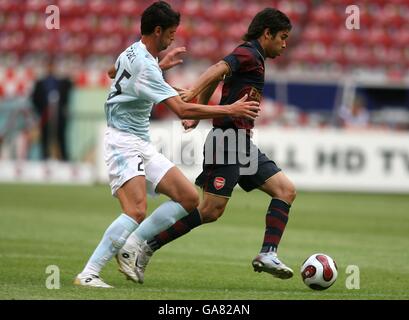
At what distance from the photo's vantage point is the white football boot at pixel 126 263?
26.5 feet

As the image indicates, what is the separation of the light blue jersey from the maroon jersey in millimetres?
805

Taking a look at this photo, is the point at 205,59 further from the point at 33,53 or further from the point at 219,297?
the point at 219,297

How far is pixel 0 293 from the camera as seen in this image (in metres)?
7.44

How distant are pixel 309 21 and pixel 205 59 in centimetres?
309

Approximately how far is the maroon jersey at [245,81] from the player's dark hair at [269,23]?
12cm

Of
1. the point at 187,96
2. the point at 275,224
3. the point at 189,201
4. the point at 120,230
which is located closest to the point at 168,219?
the point at 189,201

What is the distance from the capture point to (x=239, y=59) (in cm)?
855

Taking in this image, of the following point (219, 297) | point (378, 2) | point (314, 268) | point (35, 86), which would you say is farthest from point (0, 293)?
point (378, 2)

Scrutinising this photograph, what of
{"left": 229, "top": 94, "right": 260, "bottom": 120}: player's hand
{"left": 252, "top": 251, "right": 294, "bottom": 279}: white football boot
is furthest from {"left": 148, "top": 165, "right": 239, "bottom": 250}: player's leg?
{"left": 229, "top": 94, "right": 260, "bottom": 120}: player's hand

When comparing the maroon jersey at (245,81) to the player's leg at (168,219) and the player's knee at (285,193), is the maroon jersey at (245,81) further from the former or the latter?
the player's leg at (168,219)

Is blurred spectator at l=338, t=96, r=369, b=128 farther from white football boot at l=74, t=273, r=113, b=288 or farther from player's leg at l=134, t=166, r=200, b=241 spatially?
white football boot at l=74, t=273, r=113, b=288

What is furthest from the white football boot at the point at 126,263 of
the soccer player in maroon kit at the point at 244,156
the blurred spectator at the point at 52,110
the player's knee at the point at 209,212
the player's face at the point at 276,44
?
the blurred spectator at the point at 52,110

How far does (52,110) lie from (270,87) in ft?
17.1

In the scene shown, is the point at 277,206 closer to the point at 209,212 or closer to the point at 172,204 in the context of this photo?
the point at 209,212
